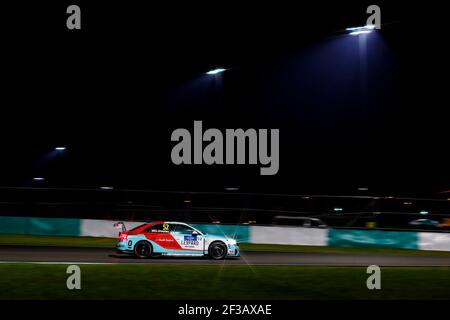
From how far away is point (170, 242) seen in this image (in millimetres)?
16609

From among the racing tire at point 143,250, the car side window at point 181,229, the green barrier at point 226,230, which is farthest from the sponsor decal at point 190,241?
the green barrier at point 226,230

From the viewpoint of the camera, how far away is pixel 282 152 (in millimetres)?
30953

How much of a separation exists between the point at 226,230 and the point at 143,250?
7.60 m

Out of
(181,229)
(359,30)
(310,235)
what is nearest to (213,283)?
(181,229)

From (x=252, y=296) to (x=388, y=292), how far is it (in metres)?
2.68

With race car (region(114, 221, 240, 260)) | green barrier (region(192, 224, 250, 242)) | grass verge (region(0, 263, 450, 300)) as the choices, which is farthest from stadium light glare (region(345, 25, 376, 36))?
green barrier (region(192, 224, 250, 242))

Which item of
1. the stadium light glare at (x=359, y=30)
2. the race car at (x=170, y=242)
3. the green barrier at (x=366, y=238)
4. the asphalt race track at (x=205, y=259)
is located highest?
the stadium light glare at (x=359, y=30)

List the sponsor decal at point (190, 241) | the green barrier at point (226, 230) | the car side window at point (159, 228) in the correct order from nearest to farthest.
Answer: the car side window at point (159, 228)
the sponsor decal at point (190, 241)
the green barrier at point (226, 230)

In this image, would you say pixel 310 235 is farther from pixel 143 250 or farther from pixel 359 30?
pixel 143 250

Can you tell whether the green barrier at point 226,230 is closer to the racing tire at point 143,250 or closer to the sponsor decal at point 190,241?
the sponsor decal at point 190,241

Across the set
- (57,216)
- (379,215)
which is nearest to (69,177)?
(57,216)

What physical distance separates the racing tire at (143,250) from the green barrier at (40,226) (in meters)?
9.32

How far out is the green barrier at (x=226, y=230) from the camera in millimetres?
23567
